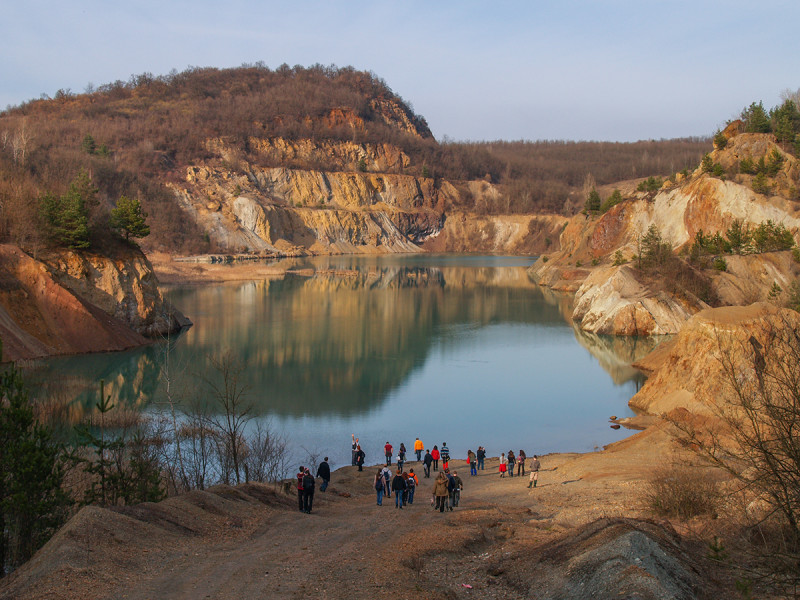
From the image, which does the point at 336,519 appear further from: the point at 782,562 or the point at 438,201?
the point at 438,201

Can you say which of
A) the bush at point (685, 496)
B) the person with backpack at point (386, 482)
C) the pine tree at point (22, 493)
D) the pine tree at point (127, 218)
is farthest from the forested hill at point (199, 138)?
the bush at point (685, 496)

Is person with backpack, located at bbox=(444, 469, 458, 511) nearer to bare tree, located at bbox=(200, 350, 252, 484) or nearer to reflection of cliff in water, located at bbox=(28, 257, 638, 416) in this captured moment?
bare tree, located at bbox=(200, 350, 252, 484)

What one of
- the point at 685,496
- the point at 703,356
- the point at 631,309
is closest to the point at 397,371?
the point at 703,356

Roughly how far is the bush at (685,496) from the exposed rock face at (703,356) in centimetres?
1267

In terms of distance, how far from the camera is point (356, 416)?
90.9 ft

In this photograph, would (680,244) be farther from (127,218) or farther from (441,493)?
(441,493)

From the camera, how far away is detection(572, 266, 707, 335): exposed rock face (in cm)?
4591

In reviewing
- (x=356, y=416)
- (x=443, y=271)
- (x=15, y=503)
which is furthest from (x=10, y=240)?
(x=443, y=271)

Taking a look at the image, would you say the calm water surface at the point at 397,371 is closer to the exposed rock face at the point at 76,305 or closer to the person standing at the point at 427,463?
the exposed rock face at the point at 76,305

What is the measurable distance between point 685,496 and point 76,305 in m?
34.2

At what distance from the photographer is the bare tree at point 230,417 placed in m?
19.0

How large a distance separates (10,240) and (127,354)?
939 cm

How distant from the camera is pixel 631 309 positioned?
154 ft

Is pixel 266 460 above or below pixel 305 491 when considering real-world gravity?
below
